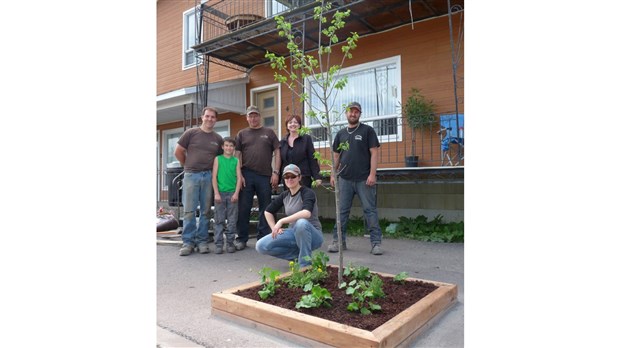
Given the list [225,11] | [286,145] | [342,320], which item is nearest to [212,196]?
[286,145]

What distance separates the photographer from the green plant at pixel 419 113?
737 centimetres

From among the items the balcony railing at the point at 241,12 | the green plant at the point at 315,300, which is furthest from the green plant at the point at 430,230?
the balcony railing at the point at 241,12

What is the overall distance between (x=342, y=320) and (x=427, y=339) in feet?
1.81

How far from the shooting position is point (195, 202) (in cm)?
529

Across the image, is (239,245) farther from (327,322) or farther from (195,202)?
(327,322)

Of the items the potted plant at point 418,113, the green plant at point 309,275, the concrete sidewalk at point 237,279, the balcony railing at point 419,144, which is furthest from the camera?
the potted plant at point 418,113

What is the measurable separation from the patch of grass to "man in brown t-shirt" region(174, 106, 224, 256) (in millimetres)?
2884

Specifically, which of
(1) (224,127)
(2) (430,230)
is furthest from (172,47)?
(2) (430,230)

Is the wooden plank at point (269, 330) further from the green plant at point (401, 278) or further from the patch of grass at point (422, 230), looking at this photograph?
the patch of grass at point (422, 230)

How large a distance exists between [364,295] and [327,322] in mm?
456

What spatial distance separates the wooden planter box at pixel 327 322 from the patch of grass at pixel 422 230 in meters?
3.41

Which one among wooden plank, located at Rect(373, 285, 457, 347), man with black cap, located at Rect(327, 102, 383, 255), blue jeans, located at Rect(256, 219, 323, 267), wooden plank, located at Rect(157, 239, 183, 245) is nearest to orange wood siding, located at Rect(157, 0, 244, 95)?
wooden plank, located at Rect(157, 239, 183, 245)

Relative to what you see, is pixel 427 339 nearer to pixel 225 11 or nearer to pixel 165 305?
pixel 165 305

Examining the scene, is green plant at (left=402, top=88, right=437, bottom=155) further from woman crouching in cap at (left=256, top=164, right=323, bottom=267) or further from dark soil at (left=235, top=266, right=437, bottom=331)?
dark soil at (left=235, top=266, right=437, bottom=331)
